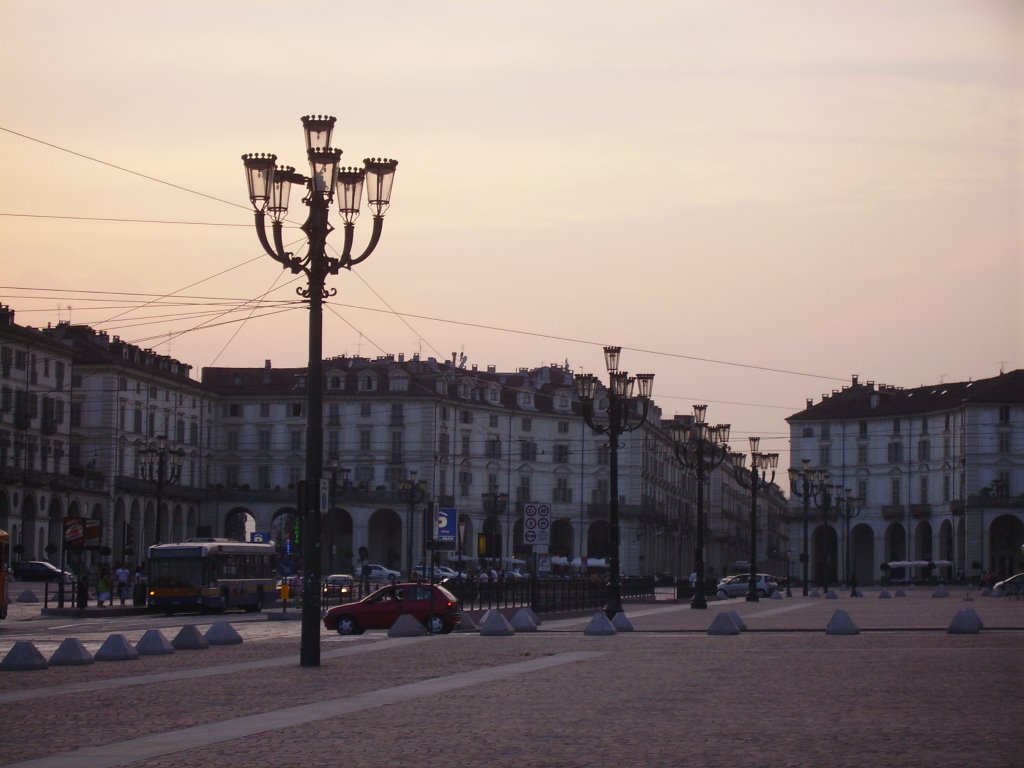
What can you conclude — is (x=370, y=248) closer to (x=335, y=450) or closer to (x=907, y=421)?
(x=335, y=450)

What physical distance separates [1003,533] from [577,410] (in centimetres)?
3260

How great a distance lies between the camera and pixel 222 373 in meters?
121

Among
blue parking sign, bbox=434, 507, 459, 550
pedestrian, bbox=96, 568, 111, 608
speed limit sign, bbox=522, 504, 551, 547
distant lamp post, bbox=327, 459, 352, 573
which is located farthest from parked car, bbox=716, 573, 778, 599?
speed limit sign, bbox=522, 504, 551, 547

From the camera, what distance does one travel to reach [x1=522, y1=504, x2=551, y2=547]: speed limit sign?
35906mm

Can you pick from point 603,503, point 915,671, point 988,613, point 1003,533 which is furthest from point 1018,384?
point 915,671

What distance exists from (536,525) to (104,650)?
1312 centimetres

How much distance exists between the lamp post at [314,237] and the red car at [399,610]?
43.8 feet

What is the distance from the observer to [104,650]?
24922mm

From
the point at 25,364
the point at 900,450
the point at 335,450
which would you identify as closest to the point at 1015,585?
the point at 25,364

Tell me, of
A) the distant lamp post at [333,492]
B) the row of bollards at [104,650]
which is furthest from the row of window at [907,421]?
the row of bollards at [104,650]

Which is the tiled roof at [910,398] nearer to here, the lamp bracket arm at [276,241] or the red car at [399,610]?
the red car at [399,610]

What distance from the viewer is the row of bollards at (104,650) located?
22297 mm

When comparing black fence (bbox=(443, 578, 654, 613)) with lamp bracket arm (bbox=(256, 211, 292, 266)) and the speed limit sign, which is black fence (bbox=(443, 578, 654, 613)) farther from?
lamp bracket arm (bbox=(256, 211, 292, 266))

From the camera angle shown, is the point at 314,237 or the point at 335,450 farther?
the point at 335,450
